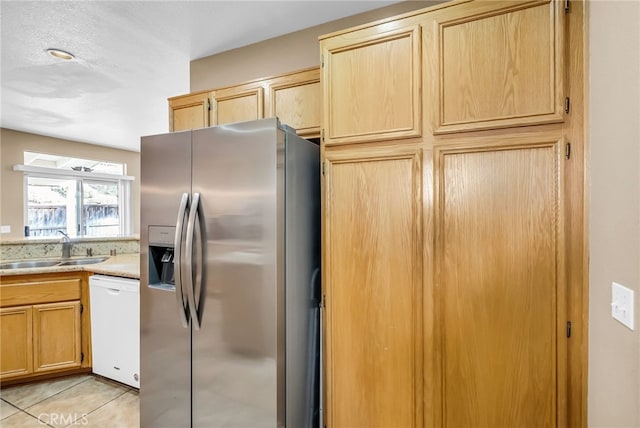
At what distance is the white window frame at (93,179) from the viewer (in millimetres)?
5137

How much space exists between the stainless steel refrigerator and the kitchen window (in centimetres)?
504

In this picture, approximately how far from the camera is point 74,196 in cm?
589

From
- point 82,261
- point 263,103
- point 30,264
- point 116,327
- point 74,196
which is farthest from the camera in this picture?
point 74,196

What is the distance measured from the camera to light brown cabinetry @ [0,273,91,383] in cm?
246

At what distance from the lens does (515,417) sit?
1201 millimetres

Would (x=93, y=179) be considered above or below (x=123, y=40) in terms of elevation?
below

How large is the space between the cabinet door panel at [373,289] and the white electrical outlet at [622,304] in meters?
0.61

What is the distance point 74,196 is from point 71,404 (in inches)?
193

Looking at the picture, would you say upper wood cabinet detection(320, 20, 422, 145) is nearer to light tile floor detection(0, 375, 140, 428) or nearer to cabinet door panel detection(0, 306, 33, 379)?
light tile floor detection(0, 375, 140, 428)

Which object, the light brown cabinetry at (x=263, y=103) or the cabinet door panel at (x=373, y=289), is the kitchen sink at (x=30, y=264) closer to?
the light brown cabinetry at (x=263, y=103)

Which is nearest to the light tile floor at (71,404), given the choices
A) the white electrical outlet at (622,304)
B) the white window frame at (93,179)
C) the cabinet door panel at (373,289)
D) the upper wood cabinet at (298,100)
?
the cabinet door panel at (373,289)

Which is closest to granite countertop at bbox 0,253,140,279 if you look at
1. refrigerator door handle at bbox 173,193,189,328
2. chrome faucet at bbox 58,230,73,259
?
chrome faucet at bbox 58,230,73,259

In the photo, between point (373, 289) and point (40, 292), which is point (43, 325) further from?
point (373, 289)

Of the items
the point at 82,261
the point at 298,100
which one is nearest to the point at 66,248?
the point at 82,261
